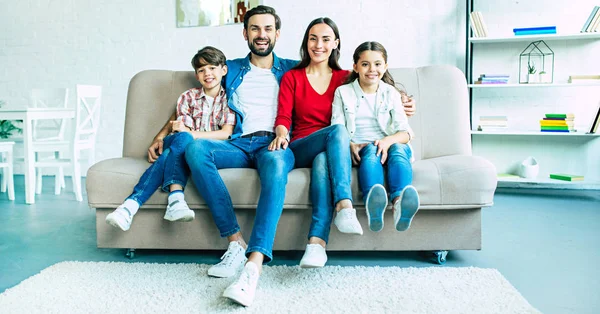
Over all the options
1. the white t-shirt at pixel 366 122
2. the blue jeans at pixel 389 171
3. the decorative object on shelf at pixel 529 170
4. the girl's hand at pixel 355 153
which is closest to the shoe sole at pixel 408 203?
the blue jeans at pixel 389 171

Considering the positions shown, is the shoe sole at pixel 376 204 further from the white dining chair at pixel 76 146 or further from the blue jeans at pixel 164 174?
the white dining chair at pixel 76 146

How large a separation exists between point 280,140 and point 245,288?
72 cm

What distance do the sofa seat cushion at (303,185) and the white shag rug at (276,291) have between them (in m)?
0.26

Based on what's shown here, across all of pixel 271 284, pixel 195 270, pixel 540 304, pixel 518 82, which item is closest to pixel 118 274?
pixel 195 270

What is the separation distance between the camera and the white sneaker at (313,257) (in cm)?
169

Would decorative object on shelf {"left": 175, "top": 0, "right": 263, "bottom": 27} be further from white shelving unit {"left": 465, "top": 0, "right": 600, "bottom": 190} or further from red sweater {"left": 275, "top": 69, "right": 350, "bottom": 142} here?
red sweater {"left": 275, "top": 69, "right": 350, "bottom": 142}

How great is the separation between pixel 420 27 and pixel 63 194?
325 cm

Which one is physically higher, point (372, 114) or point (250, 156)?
point (372, 114)

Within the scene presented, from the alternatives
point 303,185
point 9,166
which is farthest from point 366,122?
point 9,166

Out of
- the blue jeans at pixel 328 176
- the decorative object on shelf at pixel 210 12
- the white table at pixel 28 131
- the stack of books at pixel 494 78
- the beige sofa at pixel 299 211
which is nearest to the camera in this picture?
the blue jeans at pixel 328 176

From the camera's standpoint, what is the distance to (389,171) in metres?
1.88

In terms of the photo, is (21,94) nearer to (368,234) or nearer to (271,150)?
(271,150)

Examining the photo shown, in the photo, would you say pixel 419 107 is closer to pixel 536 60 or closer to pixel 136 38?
pixel 536 60

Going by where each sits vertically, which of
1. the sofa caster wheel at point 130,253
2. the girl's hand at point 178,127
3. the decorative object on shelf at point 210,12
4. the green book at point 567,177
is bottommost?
the sofa caster wheel at point 130,253
